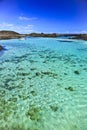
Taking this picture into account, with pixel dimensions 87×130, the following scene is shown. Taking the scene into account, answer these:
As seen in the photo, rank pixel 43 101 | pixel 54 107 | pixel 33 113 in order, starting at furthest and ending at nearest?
pixel 43 101
pixel 54 107
pixel 33 113

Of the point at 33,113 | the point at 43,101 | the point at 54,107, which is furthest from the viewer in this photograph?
the point at 43,101

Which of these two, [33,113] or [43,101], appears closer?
[33,113]

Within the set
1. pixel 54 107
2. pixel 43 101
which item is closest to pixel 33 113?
pixel 54 107

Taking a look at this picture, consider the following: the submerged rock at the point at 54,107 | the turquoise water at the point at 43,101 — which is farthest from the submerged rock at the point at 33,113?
the submerged rock at the point at 54,107

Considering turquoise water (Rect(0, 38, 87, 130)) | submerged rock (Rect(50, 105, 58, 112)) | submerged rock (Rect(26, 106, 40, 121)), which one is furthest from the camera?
submerged rock (Rect(50, 105, 58, 112))

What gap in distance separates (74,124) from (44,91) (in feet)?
9.05

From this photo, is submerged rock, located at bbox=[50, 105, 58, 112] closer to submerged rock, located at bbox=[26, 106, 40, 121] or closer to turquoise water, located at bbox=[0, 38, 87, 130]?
turquoise water, located at bbox=[0, 38, 87, 130]

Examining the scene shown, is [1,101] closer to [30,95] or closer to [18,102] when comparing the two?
[18,102]

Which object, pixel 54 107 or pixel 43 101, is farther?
pixel 43 101

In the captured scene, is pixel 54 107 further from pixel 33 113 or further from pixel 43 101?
pixel 33 113

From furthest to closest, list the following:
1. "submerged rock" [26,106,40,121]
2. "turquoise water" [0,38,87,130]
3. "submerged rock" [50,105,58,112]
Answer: "submerged rock" [50,105,58,112], "submerged rock" [26,106,40,121], "turquoise water" [0,38,87,130]

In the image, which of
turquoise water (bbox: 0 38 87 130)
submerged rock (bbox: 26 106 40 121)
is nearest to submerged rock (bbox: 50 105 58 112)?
turquoise water (bbox: 0 38 87 130)

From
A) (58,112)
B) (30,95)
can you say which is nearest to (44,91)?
(30,95)

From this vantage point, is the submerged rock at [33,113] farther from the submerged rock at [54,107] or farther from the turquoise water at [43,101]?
the submerged rock at [54,107]
